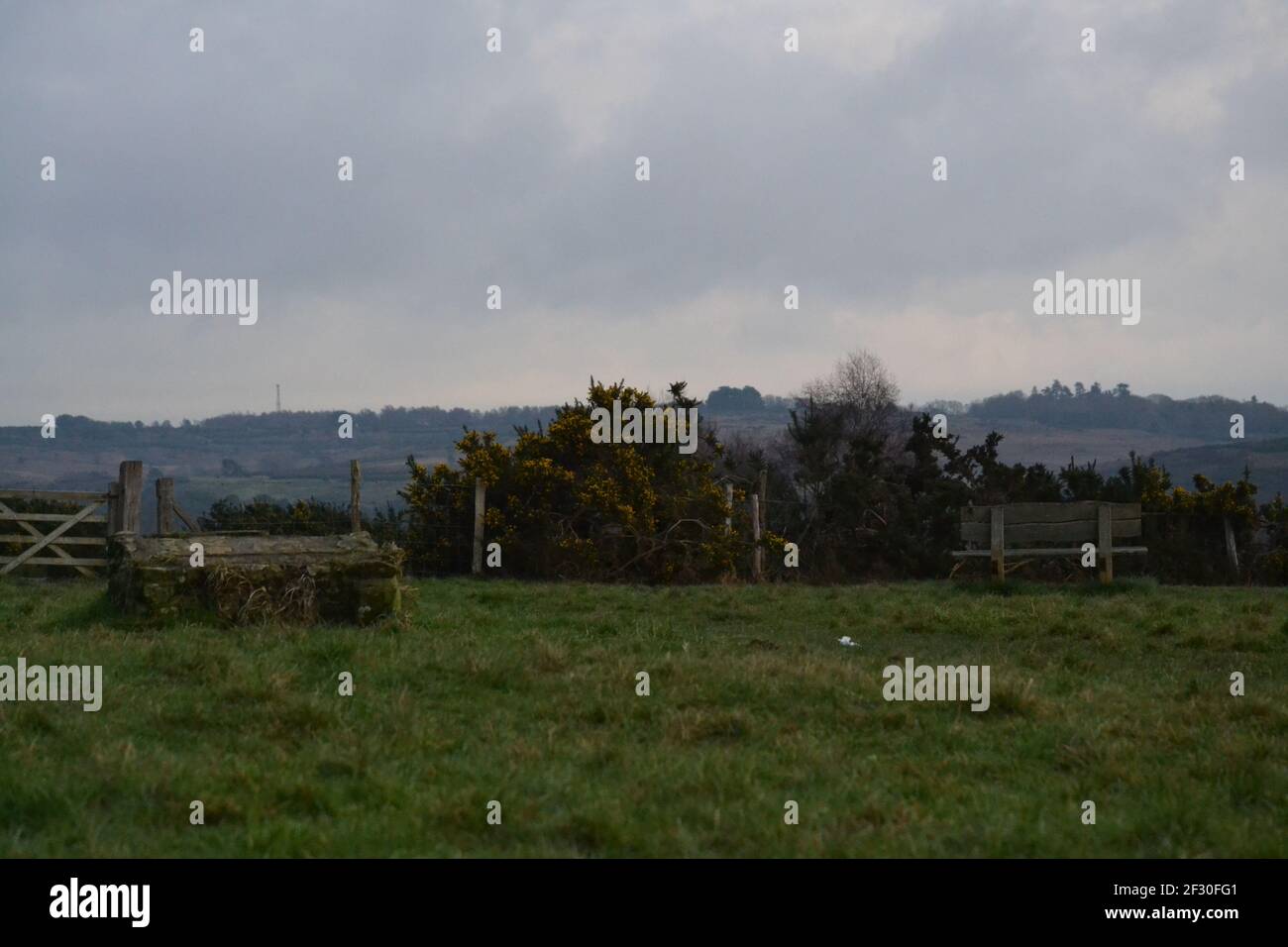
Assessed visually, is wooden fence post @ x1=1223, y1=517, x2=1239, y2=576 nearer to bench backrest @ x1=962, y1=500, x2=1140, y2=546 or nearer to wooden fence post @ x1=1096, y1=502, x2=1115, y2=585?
bench backrest @ x1=962, y1=500, x2=1140, y2=546

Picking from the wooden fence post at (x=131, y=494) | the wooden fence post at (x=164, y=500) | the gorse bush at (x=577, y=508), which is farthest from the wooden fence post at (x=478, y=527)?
the wooden fence post at (x=131, y=494)

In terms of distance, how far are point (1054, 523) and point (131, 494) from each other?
15.3m

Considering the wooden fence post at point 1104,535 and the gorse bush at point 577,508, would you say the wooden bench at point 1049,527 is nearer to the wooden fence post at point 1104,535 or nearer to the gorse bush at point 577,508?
the wooden fence post at point 1104,535

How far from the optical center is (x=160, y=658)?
9133mm

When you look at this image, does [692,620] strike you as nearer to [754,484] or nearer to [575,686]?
[575,686]

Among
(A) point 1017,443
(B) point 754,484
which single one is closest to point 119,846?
(B) point 754,484

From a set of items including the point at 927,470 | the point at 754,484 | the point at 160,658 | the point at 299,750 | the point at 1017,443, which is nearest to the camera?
the point at 299,750

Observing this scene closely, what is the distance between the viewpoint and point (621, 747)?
6.71m

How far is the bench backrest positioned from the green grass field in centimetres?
746

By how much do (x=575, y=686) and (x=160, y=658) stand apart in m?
3.37

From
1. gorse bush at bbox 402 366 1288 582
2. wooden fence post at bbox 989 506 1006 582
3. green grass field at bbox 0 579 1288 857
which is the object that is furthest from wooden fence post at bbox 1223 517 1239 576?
green grass field at bbox 0 579 1288 857

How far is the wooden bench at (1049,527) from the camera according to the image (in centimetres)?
1923
